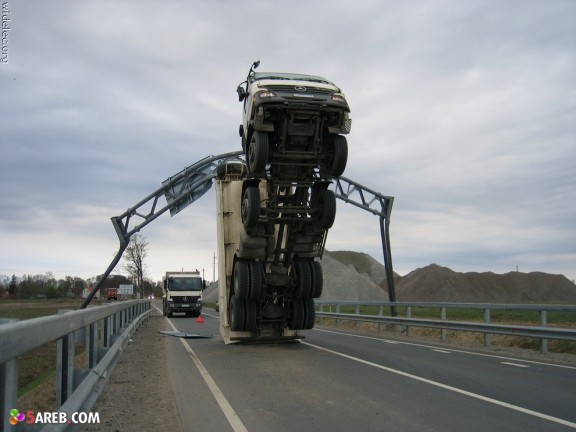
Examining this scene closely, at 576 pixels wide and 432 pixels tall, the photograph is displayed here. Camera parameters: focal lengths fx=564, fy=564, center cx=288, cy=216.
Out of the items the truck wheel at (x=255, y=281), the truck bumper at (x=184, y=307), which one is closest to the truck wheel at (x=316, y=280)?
the truck wheel at (x=255, y=281)

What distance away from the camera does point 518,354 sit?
13305 mm

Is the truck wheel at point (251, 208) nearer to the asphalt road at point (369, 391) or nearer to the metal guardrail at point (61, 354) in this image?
the asphalt road at point (369, 391)

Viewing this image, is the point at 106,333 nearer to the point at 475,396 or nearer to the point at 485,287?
the point at 475,396

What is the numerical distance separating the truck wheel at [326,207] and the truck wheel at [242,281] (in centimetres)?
205

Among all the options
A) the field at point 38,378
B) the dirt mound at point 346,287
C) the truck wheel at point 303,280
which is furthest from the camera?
the dirt mound at point 346,287

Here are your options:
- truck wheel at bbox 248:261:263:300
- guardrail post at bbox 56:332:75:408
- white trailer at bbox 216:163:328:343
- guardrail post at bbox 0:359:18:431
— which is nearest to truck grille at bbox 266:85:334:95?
white trailer at bbox 216:163:328:343

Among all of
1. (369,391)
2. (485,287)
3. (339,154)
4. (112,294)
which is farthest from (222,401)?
→ (112,294)

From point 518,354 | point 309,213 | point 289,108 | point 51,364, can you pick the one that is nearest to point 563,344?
point 518,354

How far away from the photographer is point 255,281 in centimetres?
1284

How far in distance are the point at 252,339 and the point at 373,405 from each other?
6.97 metres

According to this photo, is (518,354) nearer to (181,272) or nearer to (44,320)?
(44,320)

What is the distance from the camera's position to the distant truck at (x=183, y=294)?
1307 inches

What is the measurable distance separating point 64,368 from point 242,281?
7937 mm

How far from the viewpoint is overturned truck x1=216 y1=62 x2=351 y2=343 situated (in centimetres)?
1082
